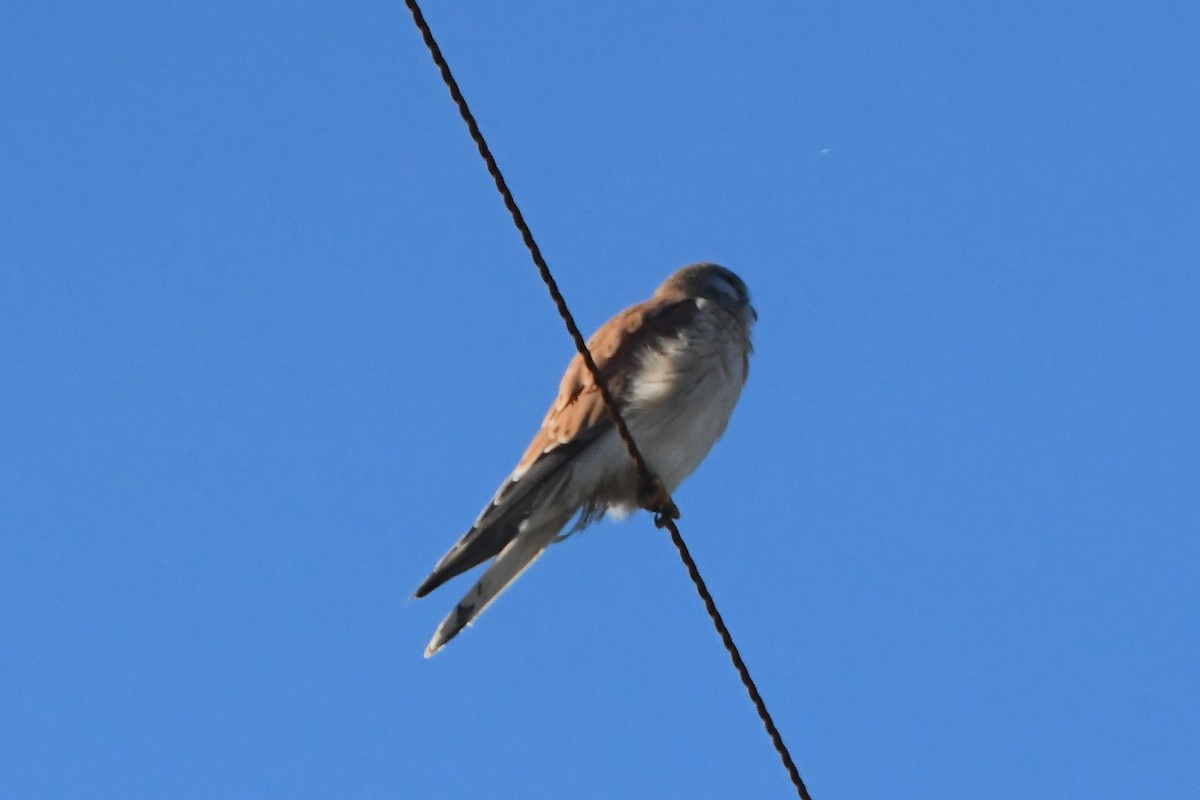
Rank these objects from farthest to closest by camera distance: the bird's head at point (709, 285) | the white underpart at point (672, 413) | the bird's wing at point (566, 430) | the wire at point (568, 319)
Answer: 1. the bird's head at point (709, 285)
2. the white underpart at point (672, 413)
3. the bird's wing at point (566, 430)
4. the wire at point (568, 319)

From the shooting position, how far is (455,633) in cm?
481

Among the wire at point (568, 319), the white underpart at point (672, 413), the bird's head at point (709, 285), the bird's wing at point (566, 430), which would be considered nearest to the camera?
the wire at point (568, 319)

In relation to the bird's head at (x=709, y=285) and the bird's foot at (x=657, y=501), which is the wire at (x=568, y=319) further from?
the bird's head at (x=709, y=285)

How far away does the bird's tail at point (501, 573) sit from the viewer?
4.80 m

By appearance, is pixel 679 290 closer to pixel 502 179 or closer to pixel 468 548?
pixel 468 548

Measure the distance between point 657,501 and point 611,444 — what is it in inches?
8.8

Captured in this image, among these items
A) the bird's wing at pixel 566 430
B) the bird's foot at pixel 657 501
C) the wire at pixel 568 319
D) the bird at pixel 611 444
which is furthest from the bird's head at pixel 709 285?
the wire at pixel 568 319

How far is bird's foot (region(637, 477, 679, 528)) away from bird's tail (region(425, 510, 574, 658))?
23cm

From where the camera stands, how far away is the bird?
4844mm

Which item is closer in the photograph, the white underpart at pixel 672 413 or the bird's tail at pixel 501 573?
the bird's tail at pixel 501 573

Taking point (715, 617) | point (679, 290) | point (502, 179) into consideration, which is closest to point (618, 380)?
point (679, 290)

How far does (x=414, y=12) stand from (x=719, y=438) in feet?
8.69

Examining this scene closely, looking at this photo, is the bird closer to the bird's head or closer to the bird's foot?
the bird's foot

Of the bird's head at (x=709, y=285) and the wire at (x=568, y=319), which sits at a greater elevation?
the bird's head at (x=709, y=285)
